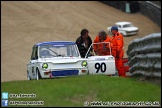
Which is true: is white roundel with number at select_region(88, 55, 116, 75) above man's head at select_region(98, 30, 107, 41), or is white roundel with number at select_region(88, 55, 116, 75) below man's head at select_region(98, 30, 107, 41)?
below

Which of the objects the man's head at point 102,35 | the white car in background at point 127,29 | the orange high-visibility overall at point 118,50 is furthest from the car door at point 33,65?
the white car in background at point 127,29

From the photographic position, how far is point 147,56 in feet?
35.7

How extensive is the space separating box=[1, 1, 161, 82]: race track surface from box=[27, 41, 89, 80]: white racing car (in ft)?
64.6

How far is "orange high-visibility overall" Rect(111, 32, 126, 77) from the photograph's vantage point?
14.4 meters

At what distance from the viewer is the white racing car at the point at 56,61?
43.4ft

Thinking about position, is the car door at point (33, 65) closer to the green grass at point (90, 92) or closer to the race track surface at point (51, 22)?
the green grass at point (90, 92)

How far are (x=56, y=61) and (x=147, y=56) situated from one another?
3.26 m

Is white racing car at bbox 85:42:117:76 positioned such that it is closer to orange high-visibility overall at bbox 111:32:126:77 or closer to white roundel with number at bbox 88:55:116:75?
white roundel with number at bbox 88:55:116:75

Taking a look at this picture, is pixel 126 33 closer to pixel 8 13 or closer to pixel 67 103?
pixel 8 13

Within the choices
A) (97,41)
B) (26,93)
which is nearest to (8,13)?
(97,41)

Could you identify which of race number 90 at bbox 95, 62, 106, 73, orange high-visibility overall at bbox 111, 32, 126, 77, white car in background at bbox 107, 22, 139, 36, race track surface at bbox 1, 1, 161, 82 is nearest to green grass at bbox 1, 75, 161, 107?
race number 90 at bbox 95, 62, 106, 73

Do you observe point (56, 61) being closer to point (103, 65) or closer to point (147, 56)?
point (103, 65)

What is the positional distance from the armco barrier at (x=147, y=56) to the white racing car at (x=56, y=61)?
1.44m

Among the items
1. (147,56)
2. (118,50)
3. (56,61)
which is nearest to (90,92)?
(147,56)
